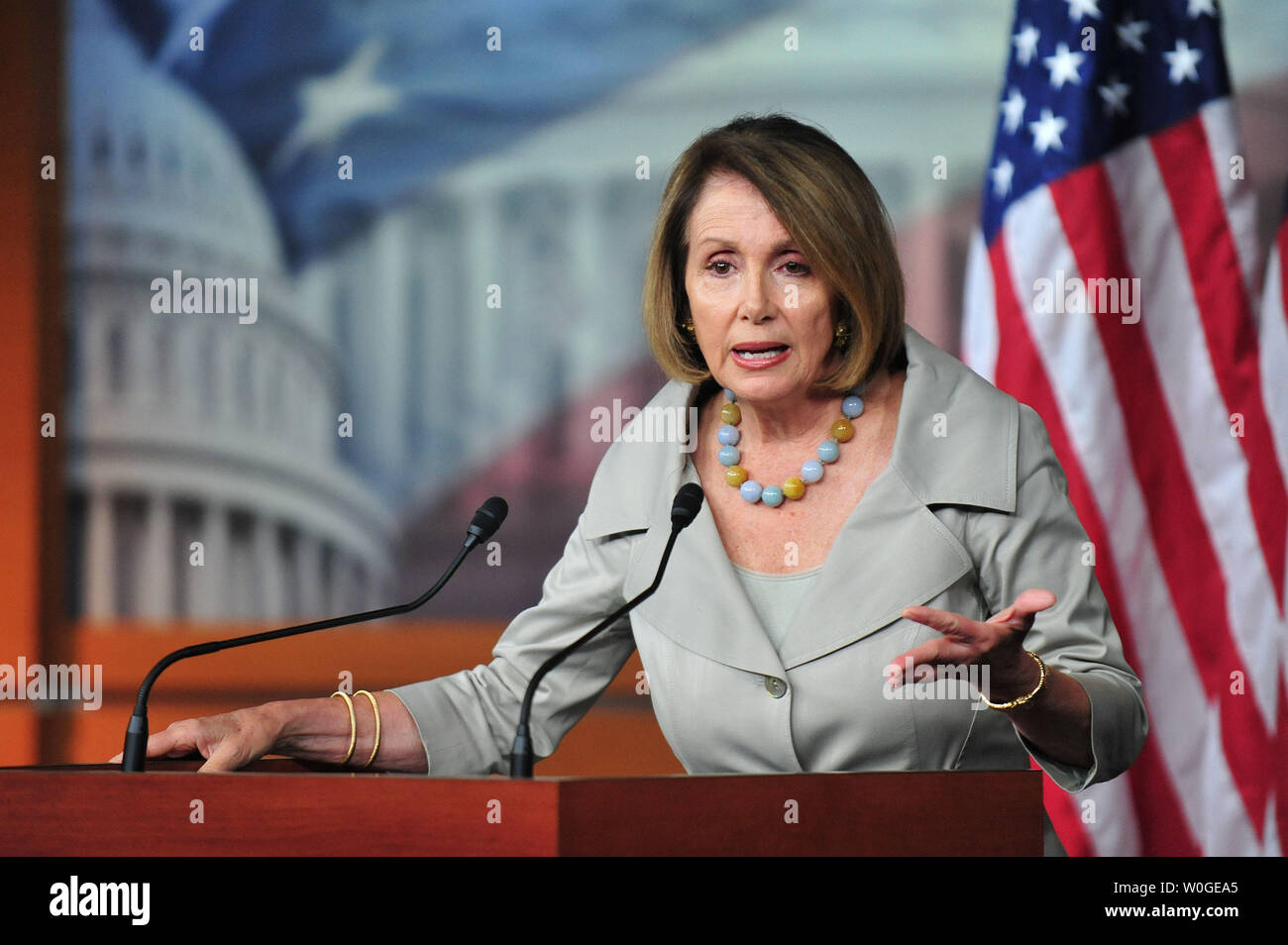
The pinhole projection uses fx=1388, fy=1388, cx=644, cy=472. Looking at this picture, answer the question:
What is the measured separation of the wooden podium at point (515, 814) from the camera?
45.9 inches

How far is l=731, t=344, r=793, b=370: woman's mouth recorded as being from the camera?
6.08ft

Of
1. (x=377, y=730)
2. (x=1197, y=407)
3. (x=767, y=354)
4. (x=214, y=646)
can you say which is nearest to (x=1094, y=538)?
(x=1197, y=407)

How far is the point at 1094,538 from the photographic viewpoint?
9.50 ft

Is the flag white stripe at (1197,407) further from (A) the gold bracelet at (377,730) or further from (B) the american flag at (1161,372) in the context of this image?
(A) the gold bracelet at (377,730)

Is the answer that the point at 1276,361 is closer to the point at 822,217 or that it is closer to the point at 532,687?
the point at 822,217

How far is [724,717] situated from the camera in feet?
5.80

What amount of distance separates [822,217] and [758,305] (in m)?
0.14

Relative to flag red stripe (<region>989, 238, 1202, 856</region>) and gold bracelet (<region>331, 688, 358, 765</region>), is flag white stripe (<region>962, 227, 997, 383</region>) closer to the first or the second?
flag red stripe (<region>989, 238, 1202, 856</region>)

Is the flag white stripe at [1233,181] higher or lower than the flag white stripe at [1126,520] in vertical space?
higher

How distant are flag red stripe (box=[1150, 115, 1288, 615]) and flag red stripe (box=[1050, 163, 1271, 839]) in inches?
5.0

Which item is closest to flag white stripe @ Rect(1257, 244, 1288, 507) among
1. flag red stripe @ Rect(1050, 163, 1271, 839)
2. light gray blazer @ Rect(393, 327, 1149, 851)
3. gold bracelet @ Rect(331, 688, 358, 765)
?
flag red stripe @ Rect(1050, 163, 1271, 839)

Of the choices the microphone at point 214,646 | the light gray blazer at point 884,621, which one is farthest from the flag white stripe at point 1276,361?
the microphone at point 214,646

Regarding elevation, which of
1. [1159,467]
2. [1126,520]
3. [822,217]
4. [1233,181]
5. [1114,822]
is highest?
[1233,181]
